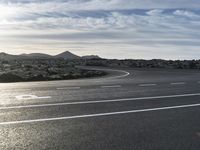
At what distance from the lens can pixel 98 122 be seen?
10.2 meters

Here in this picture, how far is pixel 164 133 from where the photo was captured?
922cm

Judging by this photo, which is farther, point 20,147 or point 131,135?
point 131,135

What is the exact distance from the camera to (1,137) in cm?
838

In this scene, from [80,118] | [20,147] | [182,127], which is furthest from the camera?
[80,118]

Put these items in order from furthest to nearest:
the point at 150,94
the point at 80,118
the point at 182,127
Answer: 1. the point at 150,94
2. the point at 80,118
3. the point at 182,127

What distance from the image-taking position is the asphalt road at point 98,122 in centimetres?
820

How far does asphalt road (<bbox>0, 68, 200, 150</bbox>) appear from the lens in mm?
8203

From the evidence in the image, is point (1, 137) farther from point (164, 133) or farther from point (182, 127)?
point (182, 127)

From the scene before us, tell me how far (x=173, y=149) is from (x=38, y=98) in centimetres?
704

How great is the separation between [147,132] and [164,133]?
0.34m

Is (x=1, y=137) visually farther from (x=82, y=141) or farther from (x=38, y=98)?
(x=38, y=98)


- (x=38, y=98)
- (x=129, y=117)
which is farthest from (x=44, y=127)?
(x=38, y=98)

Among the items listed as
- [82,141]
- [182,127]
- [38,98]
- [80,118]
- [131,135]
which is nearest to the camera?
[82,141]

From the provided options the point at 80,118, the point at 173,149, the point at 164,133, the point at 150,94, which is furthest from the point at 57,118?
the point at 150,94
